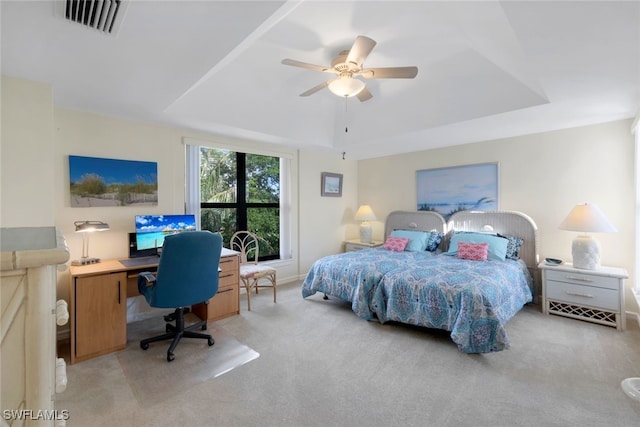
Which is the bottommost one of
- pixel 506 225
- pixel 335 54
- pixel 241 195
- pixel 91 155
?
pixel 506 225

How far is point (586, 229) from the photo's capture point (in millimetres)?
3025

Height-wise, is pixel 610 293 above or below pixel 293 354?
above

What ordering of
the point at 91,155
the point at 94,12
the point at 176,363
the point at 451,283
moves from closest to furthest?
the point at 94,12 < the point at 176,363 < the point at 451,283 < the point at 91,155

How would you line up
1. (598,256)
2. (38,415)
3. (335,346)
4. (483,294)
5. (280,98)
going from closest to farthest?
(38,415), (483,294), (335,346), (598,256), (280,98)

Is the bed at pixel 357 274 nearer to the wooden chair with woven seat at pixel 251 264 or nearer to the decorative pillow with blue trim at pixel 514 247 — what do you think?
the wooden chair with woven seat at pixel 251 264

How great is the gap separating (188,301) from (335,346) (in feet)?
4.48

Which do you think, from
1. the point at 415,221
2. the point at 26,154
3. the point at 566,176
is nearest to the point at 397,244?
the point at 415,221

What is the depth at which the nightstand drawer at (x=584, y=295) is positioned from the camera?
9.69 feet

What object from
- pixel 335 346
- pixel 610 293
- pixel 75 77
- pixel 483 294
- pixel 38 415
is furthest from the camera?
pixel 610 293

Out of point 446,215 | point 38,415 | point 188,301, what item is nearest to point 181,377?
point 188,301

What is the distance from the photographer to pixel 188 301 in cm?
249

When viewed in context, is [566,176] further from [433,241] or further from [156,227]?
[156,227]

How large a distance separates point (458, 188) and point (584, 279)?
1.89 metres

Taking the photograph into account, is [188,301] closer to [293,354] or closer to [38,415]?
[293,354]
